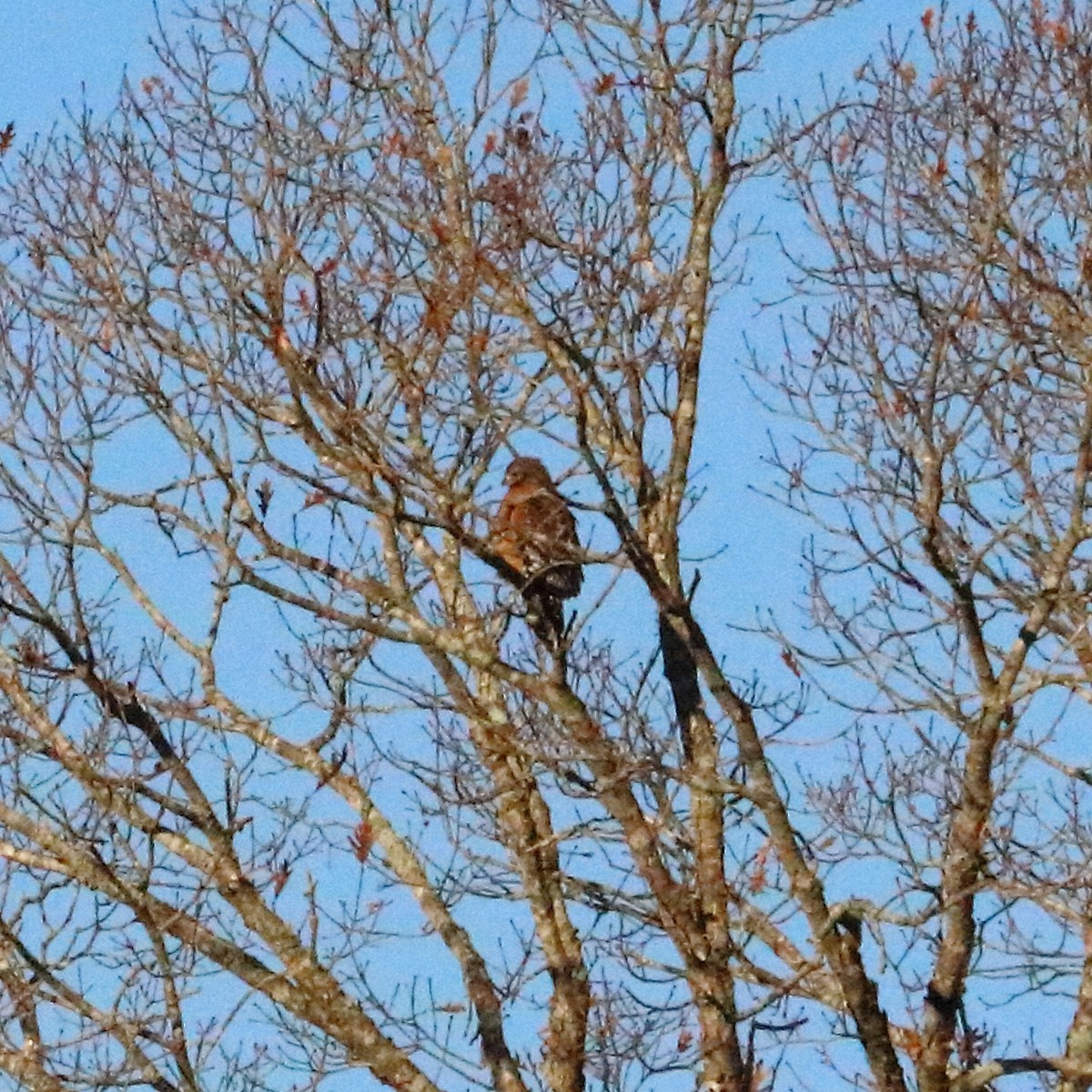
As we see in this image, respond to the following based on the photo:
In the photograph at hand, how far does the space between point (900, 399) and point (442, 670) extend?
2632 mm

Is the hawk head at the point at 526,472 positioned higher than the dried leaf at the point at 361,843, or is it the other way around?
the hawk head at the point at 526,472

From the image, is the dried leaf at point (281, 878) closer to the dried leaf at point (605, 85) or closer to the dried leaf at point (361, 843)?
the dried leaf at point (361, 843)

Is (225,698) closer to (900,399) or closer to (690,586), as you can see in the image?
(690,586)

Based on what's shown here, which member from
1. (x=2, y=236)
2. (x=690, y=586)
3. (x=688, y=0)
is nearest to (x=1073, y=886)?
(x=690, y=586)

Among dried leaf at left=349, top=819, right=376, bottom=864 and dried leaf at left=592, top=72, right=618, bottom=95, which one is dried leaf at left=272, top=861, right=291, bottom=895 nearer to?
dried leaf at left=349, top=819, right=376, bottom=864

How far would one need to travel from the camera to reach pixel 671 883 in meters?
8.08

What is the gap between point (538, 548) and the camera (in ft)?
26.3

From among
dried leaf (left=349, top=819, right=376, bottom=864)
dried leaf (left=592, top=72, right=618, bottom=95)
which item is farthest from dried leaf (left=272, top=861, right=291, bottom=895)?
dried leaf (left=592, top=72, right=618, bottom=95)

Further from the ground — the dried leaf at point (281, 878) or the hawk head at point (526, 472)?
the hawk head at point (526, 472)

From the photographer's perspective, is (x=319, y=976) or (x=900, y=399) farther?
(x=319, y=976)

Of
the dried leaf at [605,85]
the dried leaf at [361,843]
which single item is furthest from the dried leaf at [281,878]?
the dried leaf at [605,85]

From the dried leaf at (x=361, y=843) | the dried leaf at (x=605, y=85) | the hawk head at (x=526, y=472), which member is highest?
the dried leaf at (x=605, y=85)

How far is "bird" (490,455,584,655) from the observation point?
318 inches

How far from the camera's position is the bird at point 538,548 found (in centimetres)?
809
